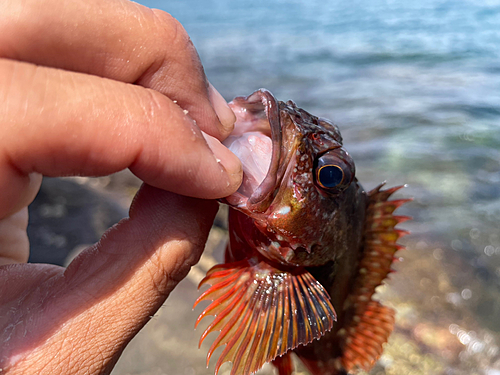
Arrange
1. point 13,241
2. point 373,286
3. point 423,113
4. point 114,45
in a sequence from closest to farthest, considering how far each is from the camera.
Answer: point 114,45 → point 13,241 → point 373,286 → point 423,113

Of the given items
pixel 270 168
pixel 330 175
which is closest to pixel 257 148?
pixel 270 168

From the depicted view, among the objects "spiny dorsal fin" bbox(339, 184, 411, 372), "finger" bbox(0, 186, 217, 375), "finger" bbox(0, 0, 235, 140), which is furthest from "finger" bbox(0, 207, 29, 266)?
"spiny dorsal fin" bbox(339, 184, 411, 372)

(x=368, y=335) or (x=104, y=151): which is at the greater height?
(x=104, y=151)

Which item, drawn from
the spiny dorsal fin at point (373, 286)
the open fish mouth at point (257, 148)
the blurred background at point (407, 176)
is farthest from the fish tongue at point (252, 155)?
the blurred background at point (407, 176)

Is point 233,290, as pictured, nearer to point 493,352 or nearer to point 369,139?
point 493,352

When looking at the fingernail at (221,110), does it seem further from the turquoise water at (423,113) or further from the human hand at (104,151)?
the turquoise water at (423,113)

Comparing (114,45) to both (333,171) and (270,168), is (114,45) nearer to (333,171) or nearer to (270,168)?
(270,168)
